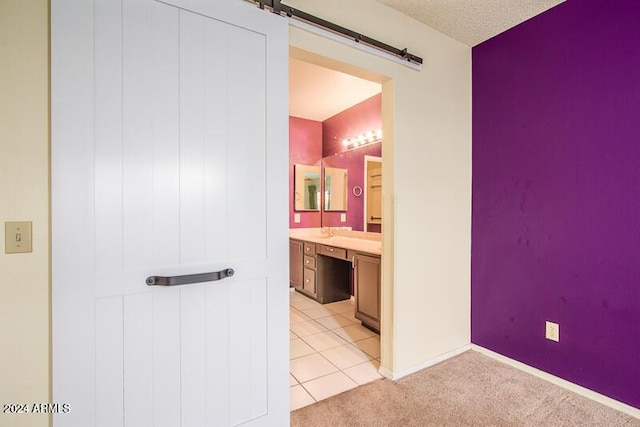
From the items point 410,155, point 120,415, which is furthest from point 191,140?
point 410,155

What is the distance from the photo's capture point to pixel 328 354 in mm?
2471

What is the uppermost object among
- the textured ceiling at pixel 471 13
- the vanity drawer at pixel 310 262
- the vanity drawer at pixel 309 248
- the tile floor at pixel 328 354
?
the textured ceiling at pixel 471 13

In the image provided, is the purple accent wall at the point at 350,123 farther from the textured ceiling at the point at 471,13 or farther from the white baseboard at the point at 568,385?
the white baseboard at the point at 568,385

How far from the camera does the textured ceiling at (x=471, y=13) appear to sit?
2000 mm

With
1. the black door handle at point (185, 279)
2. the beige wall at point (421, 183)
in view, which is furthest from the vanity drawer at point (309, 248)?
the black door handle at point (185, 279)

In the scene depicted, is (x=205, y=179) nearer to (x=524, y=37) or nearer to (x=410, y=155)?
(x=410, y=155)

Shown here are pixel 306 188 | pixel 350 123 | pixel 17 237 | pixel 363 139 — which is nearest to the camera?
pixel 17 237

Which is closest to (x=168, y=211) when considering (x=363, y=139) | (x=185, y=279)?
(x=185, y=279)

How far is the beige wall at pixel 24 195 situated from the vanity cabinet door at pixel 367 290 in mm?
2277

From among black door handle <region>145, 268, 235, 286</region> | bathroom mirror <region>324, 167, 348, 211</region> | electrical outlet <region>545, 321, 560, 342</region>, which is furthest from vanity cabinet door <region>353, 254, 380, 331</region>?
black door handle <region>145, 268, 235, 286</region>

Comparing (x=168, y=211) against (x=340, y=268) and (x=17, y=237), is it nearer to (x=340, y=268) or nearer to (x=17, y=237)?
(x=17, y=237)

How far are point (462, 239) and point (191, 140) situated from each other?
7.36 feet

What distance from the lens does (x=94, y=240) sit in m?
1.12

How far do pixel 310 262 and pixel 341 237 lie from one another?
1.94ft
